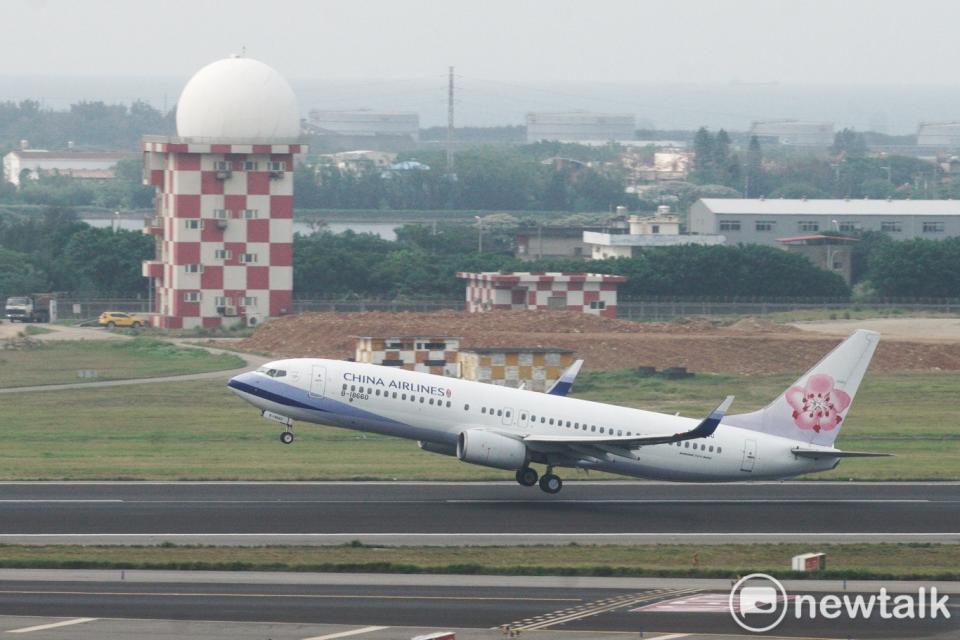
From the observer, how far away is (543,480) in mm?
53719

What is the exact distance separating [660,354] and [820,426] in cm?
4752

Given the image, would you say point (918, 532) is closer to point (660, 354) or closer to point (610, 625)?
point (610, 625)

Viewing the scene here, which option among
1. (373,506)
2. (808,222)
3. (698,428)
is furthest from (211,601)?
(808,222)

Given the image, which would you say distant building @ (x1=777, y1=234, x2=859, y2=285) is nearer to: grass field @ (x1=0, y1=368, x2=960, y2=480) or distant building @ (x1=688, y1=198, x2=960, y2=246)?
distant building @ (x1=688, y1=198, x2=960, y2=246)

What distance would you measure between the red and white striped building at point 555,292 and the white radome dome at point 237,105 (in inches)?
842

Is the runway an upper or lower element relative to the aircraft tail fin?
lower

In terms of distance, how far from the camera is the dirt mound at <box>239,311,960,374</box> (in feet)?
327

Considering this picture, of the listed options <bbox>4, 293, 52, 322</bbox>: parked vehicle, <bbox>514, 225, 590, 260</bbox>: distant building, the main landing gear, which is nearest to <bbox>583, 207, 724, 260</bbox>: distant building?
<bbox>514, 225, 590, 260</bbox>: distant building

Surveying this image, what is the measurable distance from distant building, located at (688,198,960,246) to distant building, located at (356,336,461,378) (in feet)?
357

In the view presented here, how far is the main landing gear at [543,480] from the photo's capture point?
53.7 metres

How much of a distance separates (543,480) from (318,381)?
8.33 m

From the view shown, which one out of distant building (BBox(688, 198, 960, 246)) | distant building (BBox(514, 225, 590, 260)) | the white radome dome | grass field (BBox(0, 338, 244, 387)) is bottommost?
grass field (BBox(0, 338, 244, 387))

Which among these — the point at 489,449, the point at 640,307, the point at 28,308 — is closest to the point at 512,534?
the point at 489,449

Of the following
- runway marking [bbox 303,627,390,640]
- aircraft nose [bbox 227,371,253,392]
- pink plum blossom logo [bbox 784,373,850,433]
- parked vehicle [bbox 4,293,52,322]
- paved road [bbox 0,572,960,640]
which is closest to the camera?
runway marking [bbox 303,627,390,640]
